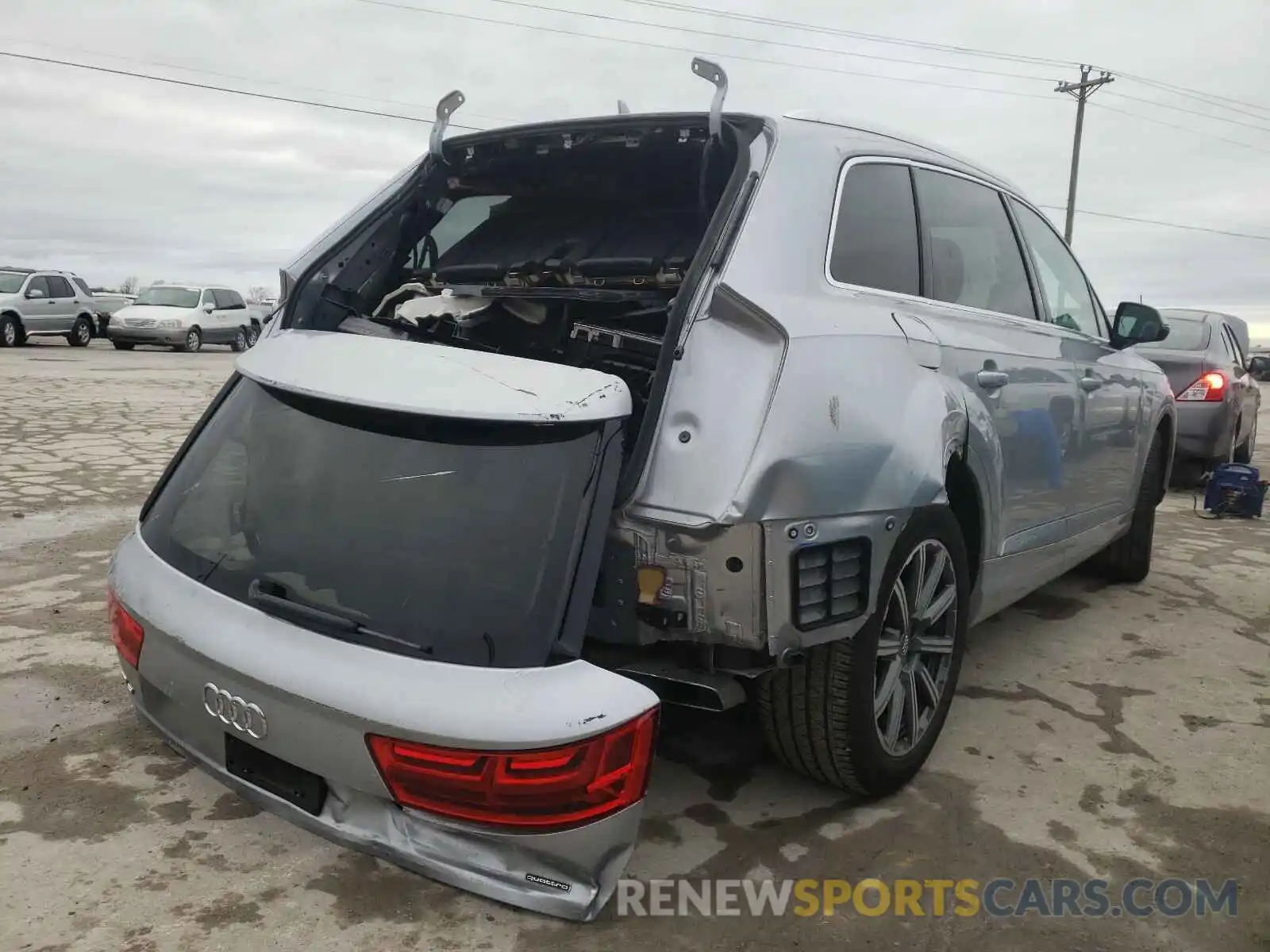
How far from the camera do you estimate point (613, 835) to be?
2.00 meters

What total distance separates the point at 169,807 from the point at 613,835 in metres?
1.27

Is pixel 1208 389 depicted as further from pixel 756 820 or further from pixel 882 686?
pixel 756 820

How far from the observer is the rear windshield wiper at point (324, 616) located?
1.98 m

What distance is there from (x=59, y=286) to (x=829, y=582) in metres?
23.1

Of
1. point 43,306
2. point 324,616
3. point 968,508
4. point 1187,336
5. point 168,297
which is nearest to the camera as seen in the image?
point 324,616

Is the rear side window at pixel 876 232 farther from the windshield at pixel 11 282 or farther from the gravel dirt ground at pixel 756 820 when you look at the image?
the windshield at pixel 11 282

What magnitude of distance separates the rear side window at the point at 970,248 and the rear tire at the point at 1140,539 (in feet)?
5.57

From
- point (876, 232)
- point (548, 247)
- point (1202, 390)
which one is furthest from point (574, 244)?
point (1202, 390)

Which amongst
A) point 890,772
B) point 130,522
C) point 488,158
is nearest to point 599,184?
point 488,158

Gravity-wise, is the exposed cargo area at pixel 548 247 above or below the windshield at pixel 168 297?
above

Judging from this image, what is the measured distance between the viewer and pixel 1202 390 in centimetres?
805

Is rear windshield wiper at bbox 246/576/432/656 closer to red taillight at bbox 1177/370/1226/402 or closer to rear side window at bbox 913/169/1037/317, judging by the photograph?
rear side window at bbox 913/169/1037/317

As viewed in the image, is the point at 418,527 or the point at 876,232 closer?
the point at 418,527

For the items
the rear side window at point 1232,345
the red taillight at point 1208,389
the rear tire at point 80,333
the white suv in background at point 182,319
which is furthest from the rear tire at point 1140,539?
the rear tire at point 80,333
